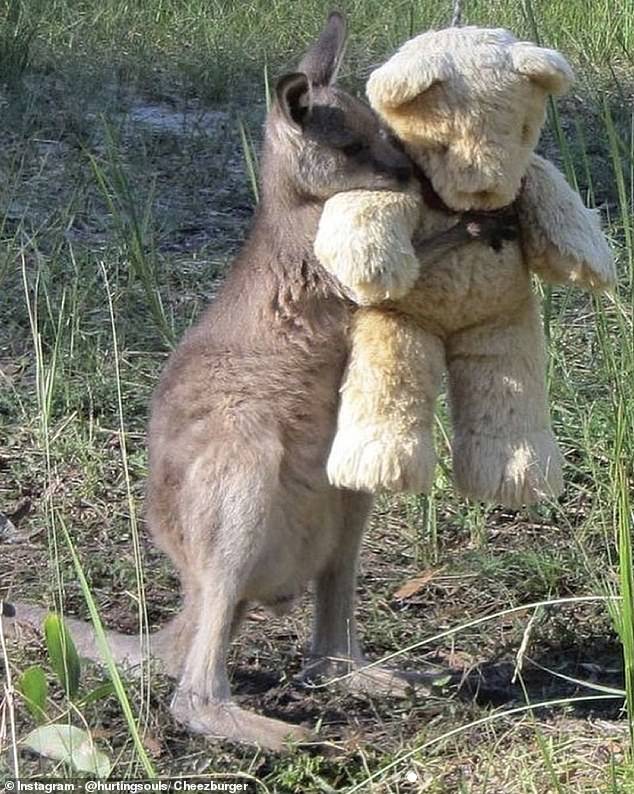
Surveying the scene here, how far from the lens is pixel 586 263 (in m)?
2.71

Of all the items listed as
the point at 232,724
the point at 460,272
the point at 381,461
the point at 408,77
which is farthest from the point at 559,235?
the point at 232,724

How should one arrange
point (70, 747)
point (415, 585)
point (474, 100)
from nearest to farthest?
point (70, 747) → point (474, 100) → point (415, 585)

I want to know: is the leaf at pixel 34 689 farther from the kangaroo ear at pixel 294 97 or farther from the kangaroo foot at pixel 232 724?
the kangaroo ear at pixel 294 97

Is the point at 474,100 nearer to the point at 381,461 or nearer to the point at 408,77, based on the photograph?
the point at 408,77

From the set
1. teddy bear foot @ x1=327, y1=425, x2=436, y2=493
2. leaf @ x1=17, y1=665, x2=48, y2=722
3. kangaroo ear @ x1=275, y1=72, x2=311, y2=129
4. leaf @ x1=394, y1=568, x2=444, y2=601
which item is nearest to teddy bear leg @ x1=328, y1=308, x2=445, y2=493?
teddy bear foot @ x1=327, y1=425, x2=436, y2=493

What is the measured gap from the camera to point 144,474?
407 cm

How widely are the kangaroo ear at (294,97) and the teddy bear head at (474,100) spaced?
24 cm

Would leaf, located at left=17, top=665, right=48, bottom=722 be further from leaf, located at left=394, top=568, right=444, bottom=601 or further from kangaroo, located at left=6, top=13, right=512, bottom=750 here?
leaf, located at left=394, top=568, right=444, bottom=601

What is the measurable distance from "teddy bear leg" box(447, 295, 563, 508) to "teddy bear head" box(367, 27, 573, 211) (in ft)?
0.91

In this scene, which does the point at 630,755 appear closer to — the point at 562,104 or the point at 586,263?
the point at 586,263

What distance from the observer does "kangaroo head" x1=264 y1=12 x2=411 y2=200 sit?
2.87 metres

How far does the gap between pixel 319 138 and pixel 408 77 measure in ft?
1.37

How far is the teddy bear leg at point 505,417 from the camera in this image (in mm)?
2775

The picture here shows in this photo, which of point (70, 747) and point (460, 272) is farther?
point (460, 272)
